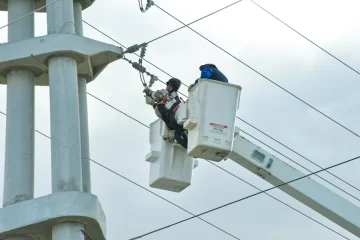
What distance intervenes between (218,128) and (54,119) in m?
2.55

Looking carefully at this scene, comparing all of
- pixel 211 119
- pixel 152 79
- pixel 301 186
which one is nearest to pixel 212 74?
pixel 211 119

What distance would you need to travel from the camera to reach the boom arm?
20234mm

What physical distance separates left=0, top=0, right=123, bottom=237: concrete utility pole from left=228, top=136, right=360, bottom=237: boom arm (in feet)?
8.36

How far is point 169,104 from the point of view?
19906 millimetres

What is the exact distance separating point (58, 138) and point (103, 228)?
5.12ft

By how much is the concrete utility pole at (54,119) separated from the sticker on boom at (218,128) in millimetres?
2074

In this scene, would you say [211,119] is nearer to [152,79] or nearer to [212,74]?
[212,74]

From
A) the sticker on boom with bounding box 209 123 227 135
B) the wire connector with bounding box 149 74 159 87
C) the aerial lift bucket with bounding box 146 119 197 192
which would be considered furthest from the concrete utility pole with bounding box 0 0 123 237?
the sticker on boom with bounding box 209 123 227 135

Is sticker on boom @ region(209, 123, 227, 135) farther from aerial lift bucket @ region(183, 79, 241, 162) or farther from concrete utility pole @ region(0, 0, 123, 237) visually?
concrete utility pole @ region(0, 0, 123, 237)

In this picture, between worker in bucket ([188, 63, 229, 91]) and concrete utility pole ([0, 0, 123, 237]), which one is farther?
worker in bucket ([188, 63, 229, 91])

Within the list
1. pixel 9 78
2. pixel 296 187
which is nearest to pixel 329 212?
pixel 296 187

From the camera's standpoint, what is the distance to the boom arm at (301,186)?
2023 cm

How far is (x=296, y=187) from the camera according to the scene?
798 inches

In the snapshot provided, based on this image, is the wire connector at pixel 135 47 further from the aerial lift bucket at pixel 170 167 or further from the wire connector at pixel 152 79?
the aerial lift bucket at pixel 170 167
